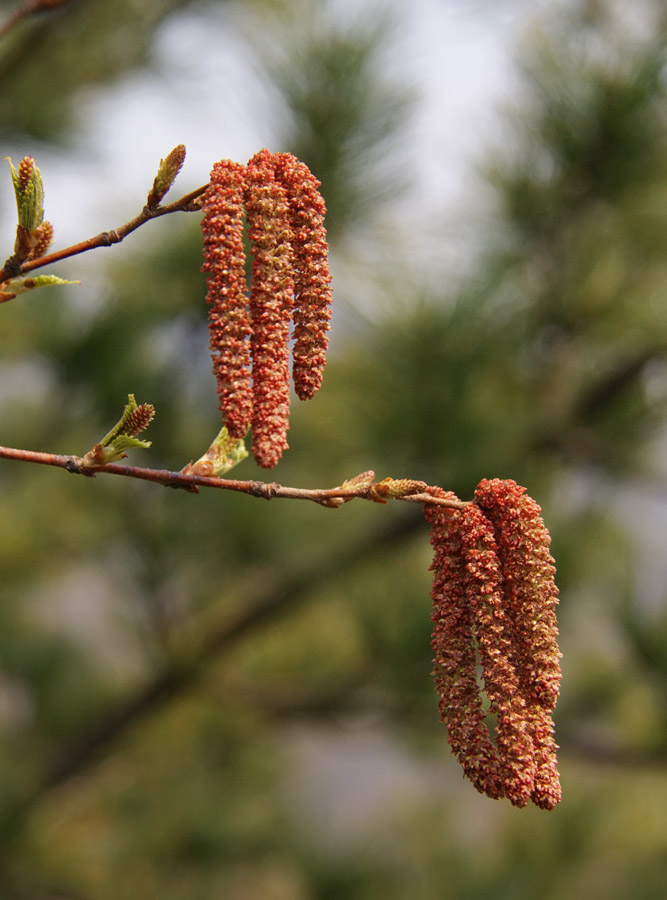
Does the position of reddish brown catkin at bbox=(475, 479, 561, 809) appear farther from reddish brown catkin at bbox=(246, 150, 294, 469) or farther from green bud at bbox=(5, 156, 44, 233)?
green bud at bbox=(5, 156, 44, 233)

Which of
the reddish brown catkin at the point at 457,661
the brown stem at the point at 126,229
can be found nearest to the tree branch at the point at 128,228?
the brown stem at the point at 126,229

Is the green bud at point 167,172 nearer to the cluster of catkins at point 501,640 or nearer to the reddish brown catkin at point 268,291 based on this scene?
the reddish brown catkin at point 268,291

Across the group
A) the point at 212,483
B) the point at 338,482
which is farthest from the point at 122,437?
the point at 338,482

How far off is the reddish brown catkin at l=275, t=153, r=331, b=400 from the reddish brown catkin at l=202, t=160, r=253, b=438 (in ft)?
0.05

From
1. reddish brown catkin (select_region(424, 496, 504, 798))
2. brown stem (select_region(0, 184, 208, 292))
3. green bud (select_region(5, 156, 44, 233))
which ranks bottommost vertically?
reddish brown catkin (select_region(424, 496, 504, 798))

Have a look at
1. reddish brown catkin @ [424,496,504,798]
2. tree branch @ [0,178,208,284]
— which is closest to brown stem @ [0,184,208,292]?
tree branch @ [0,178,208,284]

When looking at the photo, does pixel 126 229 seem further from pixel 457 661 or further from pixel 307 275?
pixel 457 661

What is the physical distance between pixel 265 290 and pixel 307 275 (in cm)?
2

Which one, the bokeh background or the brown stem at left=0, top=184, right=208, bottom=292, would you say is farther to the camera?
the bokeh background

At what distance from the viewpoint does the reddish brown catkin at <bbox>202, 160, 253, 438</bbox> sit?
0.32 m

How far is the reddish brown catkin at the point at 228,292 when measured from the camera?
1.06 ft

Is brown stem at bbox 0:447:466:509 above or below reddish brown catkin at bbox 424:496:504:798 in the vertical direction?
above

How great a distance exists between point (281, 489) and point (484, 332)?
0.75 meters

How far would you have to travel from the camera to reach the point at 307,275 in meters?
0.34
